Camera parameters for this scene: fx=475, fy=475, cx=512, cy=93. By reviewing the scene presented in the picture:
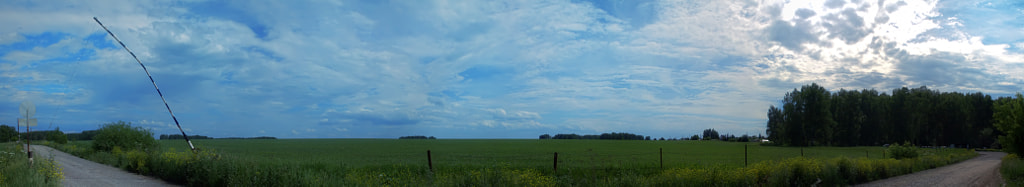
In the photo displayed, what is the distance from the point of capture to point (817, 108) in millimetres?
81875

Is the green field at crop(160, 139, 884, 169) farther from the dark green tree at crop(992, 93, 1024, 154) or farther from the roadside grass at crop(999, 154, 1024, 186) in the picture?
the dark green tree at crop(992, 93, 1024, 154)

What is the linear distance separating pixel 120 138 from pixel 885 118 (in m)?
105

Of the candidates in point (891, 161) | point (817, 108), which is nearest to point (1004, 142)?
point (891, 161)

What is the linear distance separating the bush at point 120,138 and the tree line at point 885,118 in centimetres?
9076

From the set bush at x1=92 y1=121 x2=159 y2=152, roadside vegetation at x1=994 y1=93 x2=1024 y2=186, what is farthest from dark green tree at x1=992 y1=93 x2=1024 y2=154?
bush at x1=92 y1=121 x2=159 y2=152

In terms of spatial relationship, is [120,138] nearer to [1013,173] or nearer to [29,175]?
[29,175]

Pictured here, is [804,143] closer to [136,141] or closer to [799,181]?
[799,181]

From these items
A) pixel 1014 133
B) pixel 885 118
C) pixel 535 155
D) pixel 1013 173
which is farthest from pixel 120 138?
pixel 885 118

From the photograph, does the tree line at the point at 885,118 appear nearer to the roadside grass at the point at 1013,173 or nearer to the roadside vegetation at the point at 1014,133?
the roadside vegetation at the point at 1014,133

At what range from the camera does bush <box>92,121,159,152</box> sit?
115 feet

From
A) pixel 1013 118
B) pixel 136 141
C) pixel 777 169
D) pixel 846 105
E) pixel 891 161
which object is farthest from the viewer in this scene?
pixel 846 105

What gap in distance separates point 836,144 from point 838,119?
4.87 m

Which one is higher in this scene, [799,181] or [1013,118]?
[1013,118]

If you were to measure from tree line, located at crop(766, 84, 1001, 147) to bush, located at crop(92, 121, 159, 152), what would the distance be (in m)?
90.8
